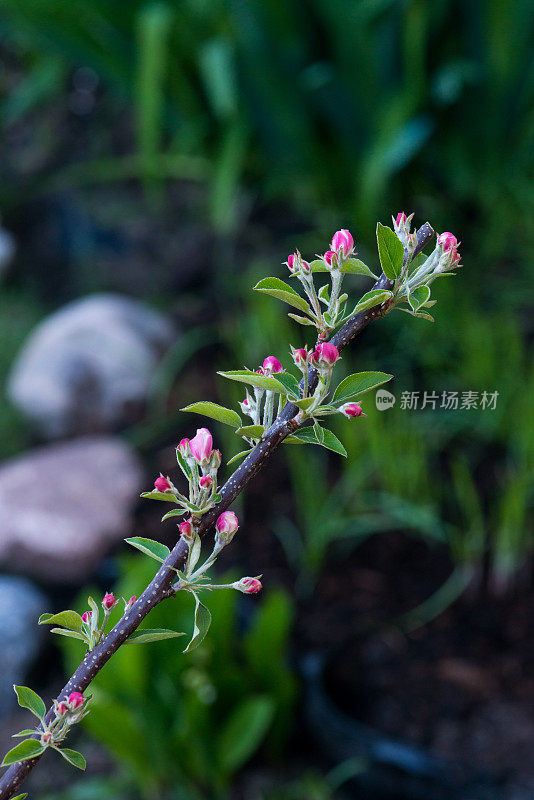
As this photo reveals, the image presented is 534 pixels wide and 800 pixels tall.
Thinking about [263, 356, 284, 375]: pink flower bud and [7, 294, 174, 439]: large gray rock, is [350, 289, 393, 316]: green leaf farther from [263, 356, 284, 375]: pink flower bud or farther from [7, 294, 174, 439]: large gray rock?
[7, 294, 174, 439]: large gray rock

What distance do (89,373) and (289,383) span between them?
5.65 ft

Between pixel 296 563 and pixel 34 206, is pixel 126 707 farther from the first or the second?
pixel 34 206

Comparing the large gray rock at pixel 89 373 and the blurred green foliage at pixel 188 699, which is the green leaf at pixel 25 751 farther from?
the large gray rock at pixel 89 373

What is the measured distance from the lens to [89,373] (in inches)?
73.6

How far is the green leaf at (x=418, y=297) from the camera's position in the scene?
200 mm

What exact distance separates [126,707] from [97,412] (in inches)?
41.5

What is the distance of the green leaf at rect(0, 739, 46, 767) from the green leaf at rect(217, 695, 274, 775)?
746mm

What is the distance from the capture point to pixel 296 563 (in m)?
1.30

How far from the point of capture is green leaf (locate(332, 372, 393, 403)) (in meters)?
0.21

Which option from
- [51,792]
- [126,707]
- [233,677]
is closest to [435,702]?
[233,677]

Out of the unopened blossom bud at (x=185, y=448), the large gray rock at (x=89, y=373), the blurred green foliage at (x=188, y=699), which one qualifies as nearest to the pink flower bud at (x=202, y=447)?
the unopened blossom bud at (x=185, y=448)

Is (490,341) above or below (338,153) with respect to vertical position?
below

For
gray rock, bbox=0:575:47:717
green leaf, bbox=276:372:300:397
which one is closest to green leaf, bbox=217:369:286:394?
green leaf, bbox=276:372:300:397

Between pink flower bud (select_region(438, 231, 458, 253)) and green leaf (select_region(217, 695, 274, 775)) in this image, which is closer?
pink flower bud (select_region(438, 231, 458, 253))
